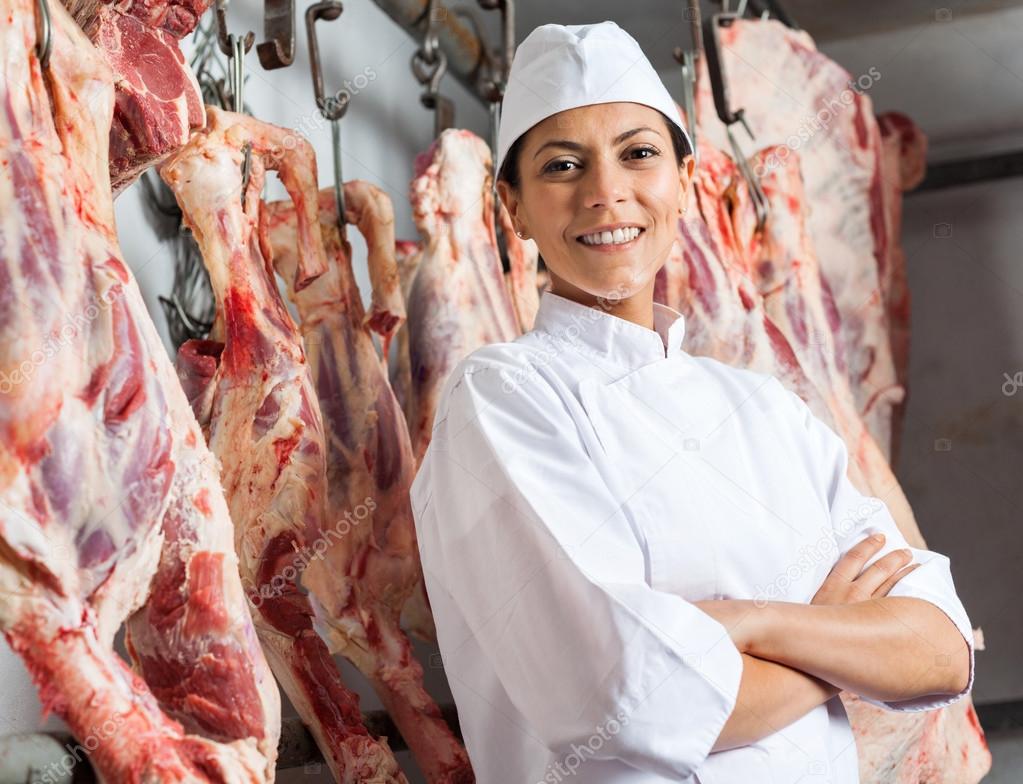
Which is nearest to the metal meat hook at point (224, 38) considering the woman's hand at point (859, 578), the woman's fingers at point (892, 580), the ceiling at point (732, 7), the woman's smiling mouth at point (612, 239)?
the woman's smiling mouth at point (612, 239)

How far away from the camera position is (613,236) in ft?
4.73

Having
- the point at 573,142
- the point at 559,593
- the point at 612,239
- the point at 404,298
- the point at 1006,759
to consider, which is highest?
the point at 573,142

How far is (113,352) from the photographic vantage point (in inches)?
41.6

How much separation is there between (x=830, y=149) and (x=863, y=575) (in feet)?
4.61

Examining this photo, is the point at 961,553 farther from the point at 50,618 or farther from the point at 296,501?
the point at 50,618

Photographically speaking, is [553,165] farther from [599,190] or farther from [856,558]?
[856,558]

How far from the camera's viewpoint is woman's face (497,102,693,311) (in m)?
1.43

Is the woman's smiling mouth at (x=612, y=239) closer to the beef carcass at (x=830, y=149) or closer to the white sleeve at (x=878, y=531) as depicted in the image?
the white sleeve at (x=878, y=531)

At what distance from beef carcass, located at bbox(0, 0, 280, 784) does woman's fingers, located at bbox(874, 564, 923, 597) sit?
0.70m

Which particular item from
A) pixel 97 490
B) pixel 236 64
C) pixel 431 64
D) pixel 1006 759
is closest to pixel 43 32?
pixel 97 490

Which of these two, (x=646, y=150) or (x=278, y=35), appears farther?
(x=278, y=35)

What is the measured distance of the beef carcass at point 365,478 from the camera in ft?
5.31

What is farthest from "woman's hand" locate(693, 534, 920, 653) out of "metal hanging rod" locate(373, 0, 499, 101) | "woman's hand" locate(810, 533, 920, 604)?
"metal hanging rod" locate(373, 0, 499, 101)

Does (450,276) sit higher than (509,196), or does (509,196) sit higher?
(509,196)
